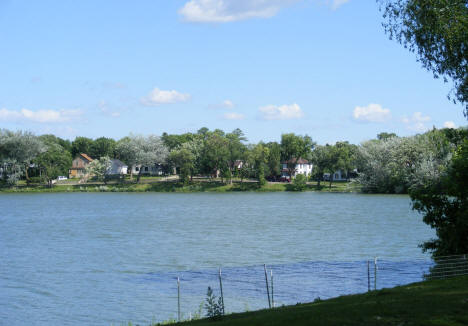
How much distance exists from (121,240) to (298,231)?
55.9 feet

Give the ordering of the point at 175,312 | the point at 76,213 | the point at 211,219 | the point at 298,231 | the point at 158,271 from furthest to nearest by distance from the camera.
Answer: the point at 76,213 < the point at 211,219 < the point at 298,231 < the point at 158,271 < the point at 175,312

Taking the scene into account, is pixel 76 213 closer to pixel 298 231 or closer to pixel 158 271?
pixel 298 231

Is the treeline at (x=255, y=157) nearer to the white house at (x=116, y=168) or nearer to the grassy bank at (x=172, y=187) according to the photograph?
the grassy bank at (x=172, y=187)

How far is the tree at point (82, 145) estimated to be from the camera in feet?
601

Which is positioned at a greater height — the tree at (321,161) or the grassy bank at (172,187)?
the tree at (321,161)

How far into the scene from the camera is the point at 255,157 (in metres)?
129

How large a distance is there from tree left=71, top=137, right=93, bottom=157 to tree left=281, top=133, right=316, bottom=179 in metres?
71.3

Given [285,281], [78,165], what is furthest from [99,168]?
[285,281]

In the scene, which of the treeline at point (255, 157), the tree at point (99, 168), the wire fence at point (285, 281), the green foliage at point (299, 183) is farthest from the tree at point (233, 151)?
the wire fence at point (285, 281)

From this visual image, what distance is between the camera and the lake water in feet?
80.6

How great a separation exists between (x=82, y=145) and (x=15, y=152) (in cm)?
6101

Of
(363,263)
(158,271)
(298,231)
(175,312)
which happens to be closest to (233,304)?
(175,312)

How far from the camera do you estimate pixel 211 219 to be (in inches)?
2576

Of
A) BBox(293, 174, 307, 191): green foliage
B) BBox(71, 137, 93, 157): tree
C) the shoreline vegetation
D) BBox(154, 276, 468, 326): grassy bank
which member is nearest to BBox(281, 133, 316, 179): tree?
the shoreline vegetation
